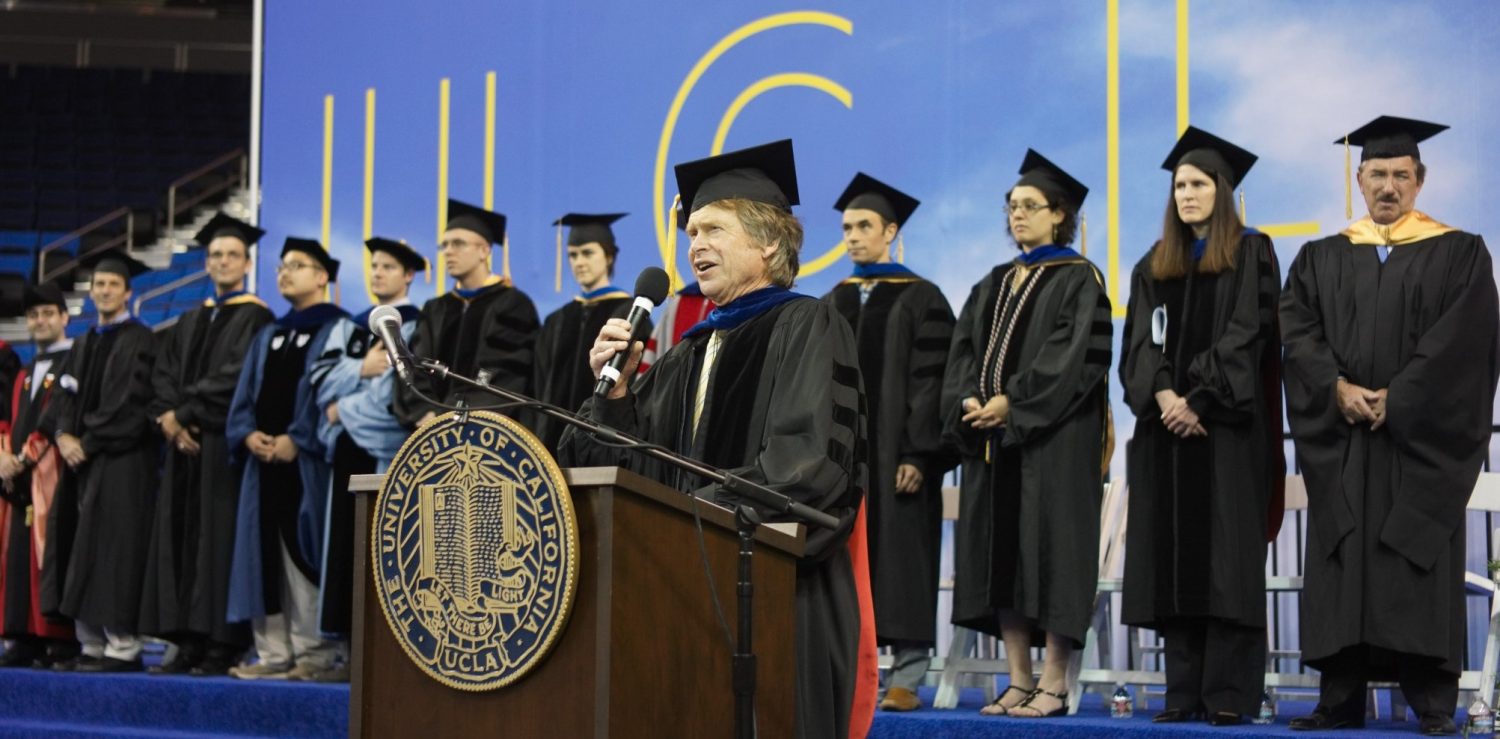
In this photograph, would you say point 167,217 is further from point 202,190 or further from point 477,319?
point 477,319

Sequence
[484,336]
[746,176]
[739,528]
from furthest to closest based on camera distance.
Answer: [484,336], [746,176], [739,528]

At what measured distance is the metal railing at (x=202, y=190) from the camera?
1606 cm

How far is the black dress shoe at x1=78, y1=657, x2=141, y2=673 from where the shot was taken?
23.9 feet

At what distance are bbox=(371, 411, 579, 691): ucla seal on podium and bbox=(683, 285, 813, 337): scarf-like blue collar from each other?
2.87 ft

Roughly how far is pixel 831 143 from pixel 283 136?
11.7 feet

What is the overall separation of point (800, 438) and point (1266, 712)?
8.30 ft

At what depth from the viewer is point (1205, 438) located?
4852 mm

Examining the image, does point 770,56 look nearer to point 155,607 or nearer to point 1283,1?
point 1283,1

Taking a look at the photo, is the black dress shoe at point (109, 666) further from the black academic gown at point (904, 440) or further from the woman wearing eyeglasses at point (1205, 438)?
→ the woman wearing eyeglasses at point (1205, 438)

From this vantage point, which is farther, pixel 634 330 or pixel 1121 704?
pixel 1121 704

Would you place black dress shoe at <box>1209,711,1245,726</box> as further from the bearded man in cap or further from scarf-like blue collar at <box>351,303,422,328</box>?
scarf-like blue collar at <box>351,303,422,328</box>

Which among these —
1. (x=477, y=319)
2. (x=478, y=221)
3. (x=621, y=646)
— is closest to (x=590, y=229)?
(x=478, y=221)

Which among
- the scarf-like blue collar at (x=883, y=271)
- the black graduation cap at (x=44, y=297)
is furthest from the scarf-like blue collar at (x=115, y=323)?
the scarf-like blue collar at (x=883, y=271)

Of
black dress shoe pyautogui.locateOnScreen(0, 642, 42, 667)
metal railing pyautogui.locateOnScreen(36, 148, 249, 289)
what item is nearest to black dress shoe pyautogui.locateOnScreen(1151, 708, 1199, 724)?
black dress shoe pyautogui.locateOnScreen(0, 642, 42, 667)
